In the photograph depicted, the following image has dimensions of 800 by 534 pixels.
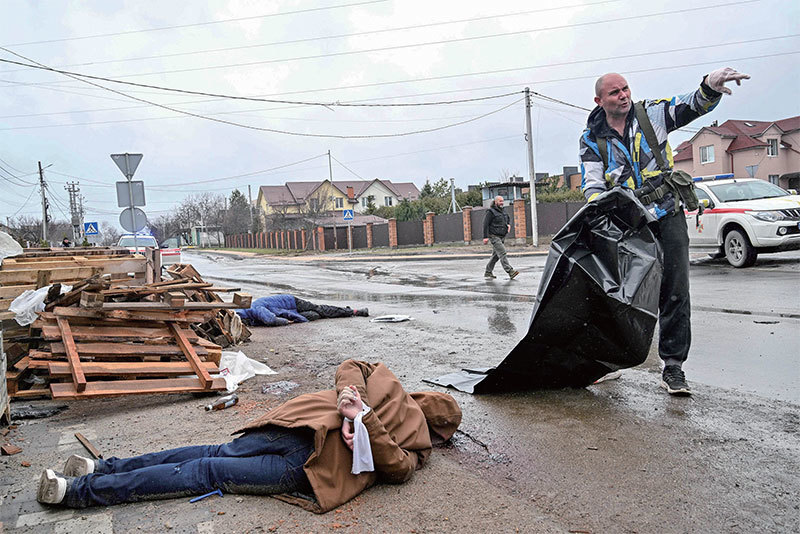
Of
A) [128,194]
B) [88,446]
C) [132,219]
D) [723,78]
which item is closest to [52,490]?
[88,446]

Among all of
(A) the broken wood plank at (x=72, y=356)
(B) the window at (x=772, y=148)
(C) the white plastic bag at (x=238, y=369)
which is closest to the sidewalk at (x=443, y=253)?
(C) the white plastic bag at (x=238, y=369)

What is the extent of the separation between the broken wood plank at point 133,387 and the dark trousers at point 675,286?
349 centimetres

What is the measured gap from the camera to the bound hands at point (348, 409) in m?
2.86

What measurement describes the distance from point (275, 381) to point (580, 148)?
325cm

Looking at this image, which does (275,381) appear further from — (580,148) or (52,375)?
(580,148)

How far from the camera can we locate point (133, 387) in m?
4.84

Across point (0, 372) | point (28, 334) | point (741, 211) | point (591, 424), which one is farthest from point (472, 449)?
point (741, 211)

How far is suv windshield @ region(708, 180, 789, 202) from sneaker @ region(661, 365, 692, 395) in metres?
10.4

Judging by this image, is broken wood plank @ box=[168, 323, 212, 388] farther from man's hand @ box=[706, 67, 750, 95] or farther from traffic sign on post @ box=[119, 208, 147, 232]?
traffic sign on post @ box=[119, 208, 147, 232]

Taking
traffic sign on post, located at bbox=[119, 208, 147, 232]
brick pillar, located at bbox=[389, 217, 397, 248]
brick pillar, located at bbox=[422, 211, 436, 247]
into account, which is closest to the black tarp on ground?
traffic sign on post, located at bbox=[119, 208, 147, 232]

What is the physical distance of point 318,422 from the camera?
2844mm

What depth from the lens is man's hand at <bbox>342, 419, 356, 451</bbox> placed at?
285cm

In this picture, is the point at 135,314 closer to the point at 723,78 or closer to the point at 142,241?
the point at 723,78

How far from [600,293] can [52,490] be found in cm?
310
